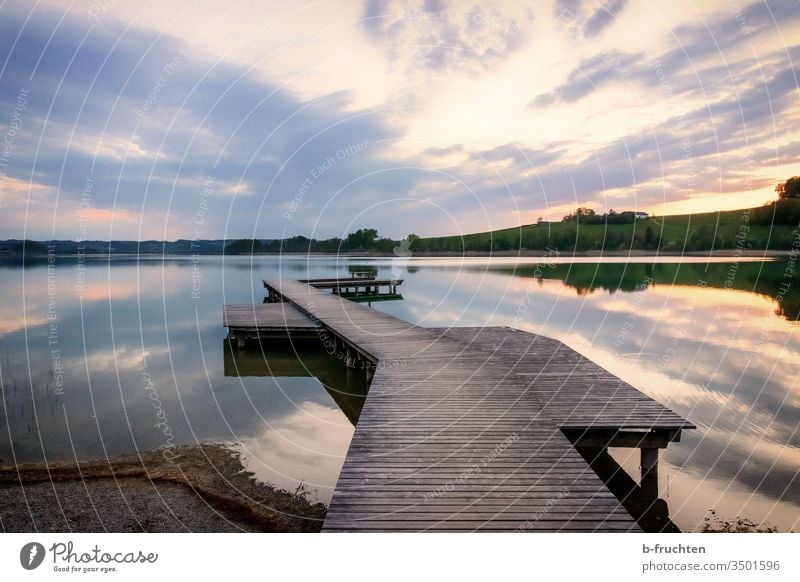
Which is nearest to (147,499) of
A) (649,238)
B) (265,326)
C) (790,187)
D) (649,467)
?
(649,467)

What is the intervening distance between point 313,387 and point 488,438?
8.13 metres

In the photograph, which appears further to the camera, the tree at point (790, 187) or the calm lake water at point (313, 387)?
the tree at point (790, 187)

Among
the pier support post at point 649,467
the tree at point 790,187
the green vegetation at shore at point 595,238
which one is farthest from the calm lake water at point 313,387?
the green vegetation at shore at point 595,238

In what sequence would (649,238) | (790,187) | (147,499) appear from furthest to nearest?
(649,238), (790,187), (147,499)

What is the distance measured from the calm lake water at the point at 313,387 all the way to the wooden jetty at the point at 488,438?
3.96 ft

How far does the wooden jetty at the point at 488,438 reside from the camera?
4887 millimetres

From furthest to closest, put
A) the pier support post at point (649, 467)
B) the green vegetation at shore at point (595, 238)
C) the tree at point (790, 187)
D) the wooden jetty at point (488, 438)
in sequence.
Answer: the green vegetation at shore at point (595, 238) → the tree at point (790, 187) → the pier support post at point (649, 467) → the wooden jetty at point (488, 438)

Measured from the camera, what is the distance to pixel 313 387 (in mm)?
14117

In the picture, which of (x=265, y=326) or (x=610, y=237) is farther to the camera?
(x=610, y=237)

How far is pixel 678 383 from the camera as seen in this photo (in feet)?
44.5

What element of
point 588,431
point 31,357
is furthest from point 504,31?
point 31,357

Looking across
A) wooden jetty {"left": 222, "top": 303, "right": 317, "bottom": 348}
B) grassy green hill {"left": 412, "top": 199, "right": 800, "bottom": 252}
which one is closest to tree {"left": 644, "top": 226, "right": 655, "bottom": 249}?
grassy green hill {"left": 412, "top": 199, "right": 800, "bottom": 252}

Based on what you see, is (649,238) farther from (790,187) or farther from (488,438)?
(488,438)

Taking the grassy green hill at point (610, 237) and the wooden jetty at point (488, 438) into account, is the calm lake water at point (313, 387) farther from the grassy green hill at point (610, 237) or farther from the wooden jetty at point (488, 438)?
the grassy green hill at point (610, 237)
